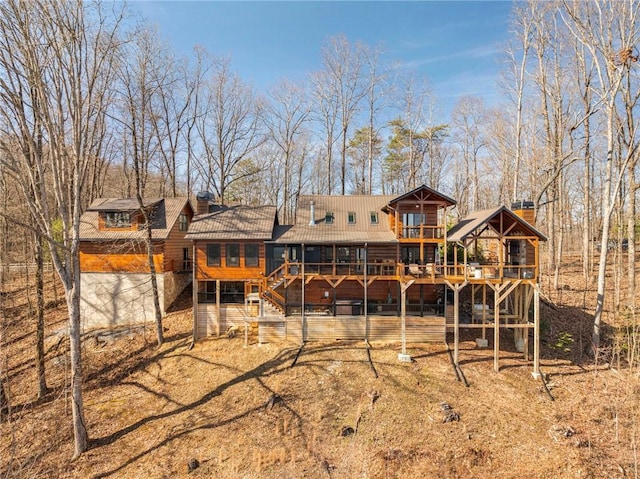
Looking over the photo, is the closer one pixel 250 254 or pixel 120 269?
pixel 250 254

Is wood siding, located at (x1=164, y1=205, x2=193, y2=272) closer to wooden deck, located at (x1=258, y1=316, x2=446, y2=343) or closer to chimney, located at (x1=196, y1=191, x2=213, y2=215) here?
chimney, located at (x1=196, y1=191, x2=213, y2=215)

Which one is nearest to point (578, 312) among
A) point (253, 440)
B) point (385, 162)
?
point (253, 440)

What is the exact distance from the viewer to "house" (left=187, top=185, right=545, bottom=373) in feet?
50.5

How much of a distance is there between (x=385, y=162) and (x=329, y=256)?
18.2 metres

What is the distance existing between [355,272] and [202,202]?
10.5m

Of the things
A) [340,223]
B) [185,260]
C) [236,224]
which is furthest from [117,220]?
[340,223]

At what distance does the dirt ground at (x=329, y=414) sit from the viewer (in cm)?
923

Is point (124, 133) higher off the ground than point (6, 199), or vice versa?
point (124, 133)

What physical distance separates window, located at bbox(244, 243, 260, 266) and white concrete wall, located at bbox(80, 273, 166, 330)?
18.3 ft

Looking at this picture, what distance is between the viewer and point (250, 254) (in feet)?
60.0

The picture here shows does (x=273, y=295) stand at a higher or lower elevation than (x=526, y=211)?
lower

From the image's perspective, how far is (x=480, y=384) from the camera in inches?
491

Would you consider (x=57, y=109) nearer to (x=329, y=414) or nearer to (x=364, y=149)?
(x=329, y=414)

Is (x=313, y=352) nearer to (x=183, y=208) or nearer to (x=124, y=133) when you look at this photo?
(x=183, y=208)
